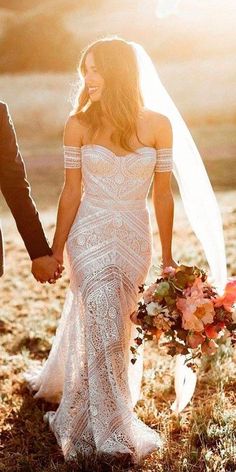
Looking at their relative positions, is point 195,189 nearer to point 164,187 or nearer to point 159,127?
point 164,187

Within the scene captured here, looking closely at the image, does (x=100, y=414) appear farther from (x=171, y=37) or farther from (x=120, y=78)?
(x=171, y=37)

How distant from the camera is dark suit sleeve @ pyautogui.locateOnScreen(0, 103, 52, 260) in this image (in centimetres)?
489

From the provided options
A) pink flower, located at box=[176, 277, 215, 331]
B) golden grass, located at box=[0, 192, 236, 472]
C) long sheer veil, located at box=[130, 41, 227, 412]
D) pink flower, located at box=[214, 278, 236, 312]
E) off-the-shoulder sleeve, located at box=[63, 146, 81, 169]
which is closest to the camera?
pink flower, located at box=[176, 277, 215, 331]

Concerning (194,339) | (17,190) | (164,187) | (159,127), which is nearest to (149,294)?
(194,339)

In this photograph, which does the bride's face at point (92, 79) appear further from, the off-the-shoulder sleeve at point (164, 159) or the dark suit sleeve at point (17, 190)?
the dark suit sleeve at point (17, 190)

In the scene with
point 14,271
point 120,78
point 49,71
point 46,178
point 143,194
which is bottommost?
point 143,194

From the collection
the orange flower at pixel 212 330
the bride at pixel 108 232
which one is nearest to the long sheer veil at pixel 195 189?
the bride at pixel 108 232

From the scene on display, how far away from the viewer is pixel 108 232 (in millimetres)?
5336

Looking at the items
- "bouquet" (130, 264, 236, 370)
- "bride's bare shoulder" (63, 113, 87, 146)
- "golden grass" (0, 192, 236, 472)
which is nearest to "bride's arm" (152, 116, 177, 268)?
"bride's bare shoulder" (63, 113, 87, 146)

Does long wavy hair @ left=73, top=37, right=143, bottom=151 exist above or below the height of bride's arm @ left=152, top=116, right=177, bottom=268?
above

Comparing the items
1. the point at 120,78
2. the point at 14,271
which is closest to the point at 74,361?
the point at 120,78

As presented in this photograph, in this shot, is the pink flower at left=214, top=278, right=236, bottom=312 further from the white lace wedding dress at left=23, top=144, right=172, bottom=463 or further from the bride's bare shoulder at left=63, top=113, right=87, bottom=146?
the bride's bare shoulder at left=63, top=113, right=87, bottom=146

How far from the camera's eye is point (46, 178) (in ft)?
64.7

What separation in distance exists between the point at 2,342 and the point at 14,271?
4758 mm
